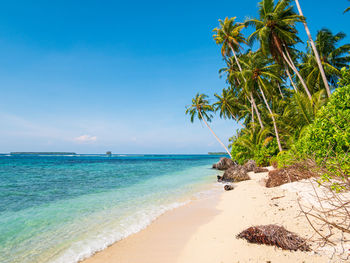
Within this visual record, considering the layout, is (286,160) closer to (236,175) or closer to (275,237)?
(236,175)

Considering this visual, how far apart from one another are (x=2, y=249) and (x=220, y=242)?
5.64 metres

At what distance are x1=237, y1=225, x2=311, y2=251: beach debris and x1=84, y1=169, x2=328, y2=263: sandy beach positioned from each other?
0.38 ft

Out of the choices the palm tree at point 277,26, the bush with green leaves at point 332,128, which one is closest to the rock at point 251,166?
the palm tree at point 277,26

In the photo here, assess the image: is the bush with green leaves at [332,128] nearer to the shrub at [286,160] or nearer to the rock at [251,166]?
the shrub at [286,160]

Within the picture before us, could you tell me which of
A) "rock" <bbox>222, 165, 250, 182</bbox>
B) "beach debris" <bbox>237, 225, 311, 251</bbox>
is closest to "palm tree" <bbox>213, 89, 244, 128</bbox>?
"rock" <bbox>222, 165, 250, 182</bbox>

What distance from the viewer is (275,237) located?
359cm

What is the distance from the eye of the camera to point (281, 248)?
342 cm

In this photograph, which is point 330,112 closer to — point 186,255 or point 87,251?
point 186,255

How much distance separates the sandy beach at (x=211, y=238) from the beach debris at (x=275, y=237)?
0.12 meters

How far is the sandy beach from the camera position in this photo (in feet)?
11.3

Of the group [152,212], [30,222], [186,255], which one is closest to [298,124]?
[152,212]

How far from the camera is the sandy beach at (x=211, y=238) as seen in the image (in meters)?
3.44

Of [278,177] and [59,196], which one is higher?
[278,177]

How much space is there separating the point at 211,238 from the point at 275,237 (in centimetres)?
151
